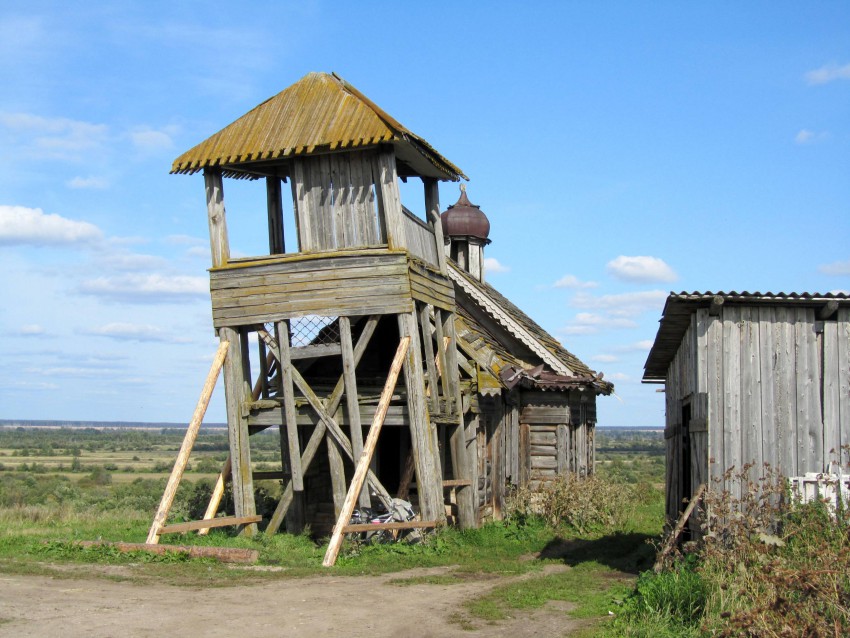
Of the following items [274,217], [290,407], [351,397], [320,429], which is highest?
[274,217]

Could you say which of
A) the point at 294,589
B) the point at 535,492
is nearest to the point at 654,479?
the point at 535,492

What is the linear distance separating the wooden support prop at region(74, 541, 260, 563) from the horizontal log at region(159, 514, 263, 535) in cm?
61

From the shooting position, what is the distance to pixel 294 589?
12.0 metres

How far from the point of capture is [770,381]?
12438 mm

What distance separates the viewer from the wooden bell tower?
15844 millimetres

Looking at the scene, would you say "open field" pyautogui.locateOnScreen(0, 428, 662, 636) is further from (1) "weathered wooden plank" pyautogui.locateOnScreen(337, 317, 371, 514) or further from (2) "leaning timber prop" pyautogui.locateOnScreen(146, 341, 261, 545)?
(1) "weathered wooden plank" pyautogui.locateOnScreen(337, 317, 371, 514)

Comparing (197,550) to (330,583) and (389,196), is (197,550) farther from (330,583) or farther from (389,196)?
(389,196)

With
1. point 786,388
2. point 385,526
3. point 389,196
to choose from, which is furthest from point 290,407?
point 786,388

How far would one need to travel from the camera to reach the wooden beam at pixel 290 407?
15953 millimetres

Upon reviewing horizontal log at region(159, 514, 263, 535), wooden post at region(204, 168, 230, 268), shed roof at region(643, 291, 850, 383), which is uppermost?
wooden post at region(204, 168, 230, 268)

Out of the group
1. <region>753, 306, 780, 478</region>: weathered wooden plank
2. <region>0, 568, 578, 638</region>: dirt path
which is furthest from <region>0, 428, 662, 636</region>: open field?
<region>753, 306, 780, 478</region>: weathered wooden plank

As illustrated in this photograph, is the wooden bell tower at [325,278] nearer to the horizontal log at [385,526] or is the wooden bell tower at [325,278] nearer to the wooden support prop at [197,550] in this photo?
the horizontal log at [385,526]

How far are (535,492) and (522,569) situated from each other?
6.95m

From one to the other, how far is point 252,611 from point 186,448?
546cm
